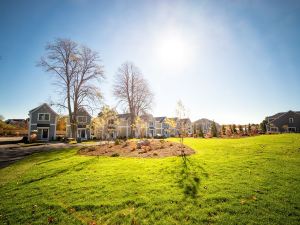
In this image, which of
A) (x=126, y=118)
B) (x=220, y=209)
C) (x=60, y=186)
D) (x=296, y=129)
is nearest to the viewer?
(x=220, y=209)

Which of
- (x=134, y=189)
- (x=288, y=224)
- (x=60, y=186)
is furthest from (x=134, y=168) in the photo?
(x=288, y=224)

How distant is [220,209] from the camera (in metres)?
6.13

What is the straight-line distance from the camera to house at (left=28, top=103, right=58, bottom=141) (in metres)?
43.8

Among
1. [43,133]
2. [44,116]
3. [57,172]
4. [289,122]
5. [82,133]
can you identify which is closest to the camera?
[57,172]

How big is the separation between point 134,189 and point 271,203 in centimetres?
518

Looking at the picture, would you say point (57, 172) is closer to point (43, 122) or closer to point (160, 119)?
point (43, 122)

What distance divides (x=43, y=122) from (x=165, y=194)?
151ft

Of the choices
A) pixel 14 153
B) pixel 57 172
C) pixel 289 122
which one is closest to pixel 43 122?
pixel 14 153

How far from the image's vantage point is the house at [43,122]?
43.8 meters

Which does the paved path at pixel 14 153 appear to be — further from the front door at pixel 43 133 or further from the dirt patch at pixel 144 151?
the front door at pixel 43 133

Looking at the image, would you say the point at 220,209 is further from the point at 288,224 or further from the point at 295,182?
the point at 295,182

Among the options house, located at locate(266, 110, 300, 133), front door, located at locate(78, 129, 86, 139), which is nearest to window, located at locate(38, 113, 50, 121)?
front door, located at locate(78, 129, 86, 139)

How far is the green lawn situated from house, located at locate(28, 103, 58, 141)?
37272mm

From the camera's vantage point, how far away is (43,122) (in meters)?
44.8
